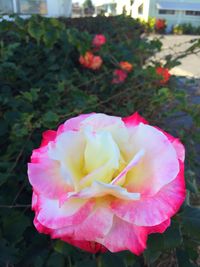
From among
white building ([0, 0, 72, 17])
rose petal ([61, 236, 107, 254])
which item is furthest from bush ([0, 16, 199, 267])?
white building ([0, 0, 72, 17])

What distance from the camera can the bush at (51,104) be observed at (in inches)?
24.0

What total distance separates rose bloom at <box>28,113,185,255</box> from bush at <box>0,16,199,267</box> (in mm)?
120

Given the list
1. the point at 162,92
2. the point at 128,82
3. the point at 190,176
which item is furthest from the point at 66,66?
the point at 190,176

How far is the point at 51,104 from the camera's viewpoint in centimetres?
137

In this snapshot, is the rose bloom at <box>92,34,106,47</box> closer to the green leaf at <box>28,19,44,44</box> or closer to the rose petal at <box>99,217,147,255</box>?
the green leaf at <box>28,19,44,44</box>

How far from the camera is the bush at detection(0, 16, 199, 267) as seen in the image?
2.00ft

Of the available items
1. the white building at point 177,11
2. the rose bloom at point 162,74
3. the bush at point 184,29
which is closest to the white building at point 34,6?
the rose bloom at point 162,74

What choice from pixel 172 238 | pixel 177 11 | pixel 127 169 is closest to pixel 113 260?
pixel 172 238

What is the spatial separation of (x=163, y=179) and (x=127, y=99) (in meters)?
1.22

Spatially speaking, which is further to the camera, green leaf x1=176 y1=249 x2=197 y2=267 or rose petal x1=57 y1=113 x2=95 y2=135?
green leaf x1=176 y1=249 x2=197 y2=267

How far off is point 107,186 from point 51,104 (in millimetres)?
1019

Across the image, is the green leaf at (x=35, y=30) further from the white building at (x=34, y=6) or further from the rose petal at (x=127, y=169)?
the white building at (x=34, y=6)

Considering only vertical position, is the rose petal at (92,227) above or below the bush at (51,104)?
above

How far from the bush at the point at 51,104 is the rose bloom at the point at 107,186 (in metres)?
0.12
